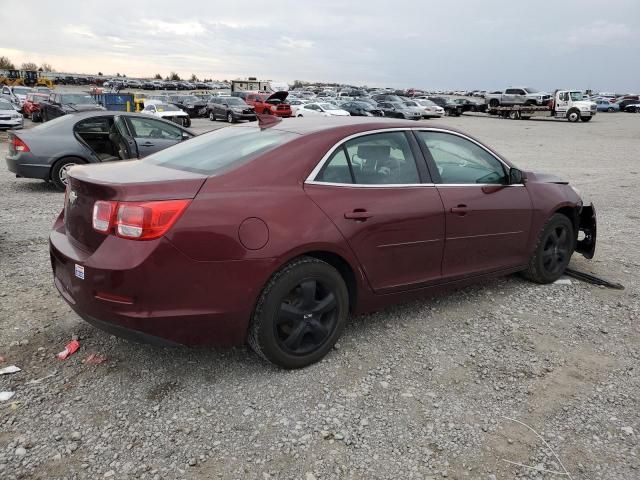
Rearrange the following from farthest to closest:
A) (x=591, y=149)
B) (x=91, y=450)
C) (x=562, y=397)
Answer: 1. (x=591, y=149)
2. (x=562, y=397)
3. (x=91, y=450)

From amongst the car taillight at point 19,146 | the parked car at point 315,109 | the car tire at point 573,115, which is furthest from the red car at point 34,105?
the car tire at point 573,115

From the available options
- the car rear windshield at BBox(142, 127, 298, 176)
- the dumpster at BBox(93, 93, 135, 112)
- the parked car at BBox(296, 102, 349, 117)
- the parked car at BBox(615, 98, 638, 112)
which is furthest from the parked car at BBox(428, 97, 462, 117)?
the car rear windshield at BBox(142, 127, 298, 176)

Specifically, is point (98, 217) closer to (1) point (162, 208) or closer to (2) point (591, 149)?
(1) point (162, 208)

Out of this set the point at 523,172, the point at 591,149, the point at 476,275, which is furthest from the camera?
the point at 591,149

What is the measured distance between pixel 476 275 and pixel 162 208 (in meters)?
2.61

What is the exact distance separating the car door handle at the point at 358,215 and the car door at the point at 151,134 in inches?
256

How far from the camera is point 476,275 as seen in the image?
4.32 metres

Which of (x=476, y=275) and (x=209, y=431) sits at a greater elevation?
(x=476, y=275)

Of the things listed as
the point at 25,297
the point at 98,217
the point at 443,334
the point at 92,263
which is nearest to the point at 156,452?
the point at 92,263

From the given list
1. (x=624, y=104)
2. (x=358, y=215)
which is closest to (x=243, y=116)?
(x=358, y=215)

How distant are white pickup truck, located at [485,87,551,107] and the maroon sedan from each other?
40.2 m

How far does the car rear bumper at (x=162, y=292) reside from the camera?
2.82m

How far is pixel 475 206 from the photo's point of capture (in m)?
4.14

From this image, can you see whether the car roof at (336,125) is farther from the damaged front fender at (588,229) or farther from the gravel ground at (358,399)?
the damaged front fender at (588,229)
